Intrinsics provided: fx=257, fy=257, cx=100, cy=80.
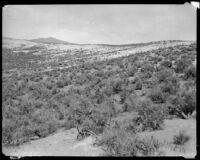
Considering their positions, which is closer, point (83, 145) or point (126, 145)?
point (126, 145)

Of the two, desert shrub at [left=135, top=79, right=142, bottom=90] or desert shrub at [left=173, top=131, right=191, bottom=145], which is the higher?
desert shrub at [left=135, top=79, right=142, bottom=90]

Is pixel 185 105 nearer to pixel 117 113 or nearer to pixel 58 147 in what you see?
pixel 117 113

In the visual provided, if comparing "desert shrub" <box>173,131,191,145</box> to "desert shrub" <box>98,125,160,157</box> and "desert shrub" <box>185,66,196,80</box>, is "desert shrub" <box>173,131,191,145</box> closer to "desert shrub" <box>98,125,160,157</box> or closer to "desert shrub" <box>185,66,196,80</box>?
"desert shrub" <box>98,125,160,157</box>

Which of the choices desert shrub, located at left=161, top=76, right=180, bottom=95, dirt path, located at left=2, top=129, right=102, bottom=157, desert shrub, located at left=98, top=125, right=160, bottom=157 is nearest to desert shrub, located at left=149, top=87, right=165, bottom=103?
desert shrub, located at left=161, top=76, right=180, bottom=95

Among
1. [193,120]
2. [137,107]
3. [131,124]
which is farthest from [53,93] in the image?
[193,120]

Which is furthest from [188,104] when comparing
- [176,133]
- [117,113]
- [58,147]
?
[58,147]

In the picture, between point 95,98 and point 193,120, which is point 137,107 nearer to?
point 193,120
